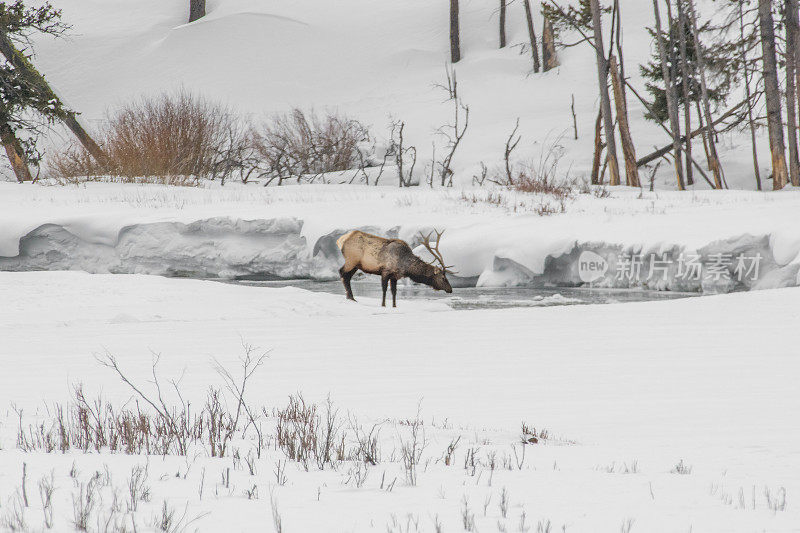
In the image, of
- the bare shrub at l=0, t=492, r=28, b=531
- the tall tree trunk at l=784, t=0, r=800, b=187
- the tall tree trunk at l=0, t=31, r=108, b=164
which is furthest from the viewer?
the tall tree trunk at l=784, t=0, r=800, b=187

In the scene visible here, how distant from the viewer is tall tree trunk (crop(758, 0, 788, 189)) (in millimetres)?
21266

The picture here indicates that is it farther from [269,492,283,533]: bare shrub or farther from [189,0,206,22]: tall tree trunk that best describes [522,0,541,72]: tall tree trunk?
[269,492,283,533]: bare shrub

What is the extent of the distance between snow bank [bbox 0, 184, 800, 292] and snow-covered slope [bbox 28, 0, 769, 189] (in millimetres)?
16795

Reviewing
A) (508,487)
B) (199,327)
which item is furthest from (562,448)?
(199,327)

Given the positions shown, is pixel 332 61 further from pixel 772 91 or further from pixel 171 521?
pixel 171 521

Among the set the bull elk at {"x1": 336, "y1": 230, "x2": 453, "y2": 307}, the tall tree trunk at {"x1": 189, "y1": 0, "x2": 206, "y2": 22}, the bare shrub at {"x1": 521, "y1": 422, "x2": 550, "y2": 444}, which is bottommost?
the bare shrub at {"x1": 521, "y1": 422, "x2": 550, "y2": 444}

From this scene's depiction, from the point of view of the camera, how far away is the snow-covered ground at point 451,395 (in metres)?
2.57

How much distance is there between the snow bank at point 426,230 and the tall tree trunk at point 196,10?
29.4m

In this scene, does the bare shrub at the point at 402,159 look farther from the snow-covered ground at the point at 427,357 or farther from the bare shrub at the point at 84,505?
the bare shrub at the point at 84,505

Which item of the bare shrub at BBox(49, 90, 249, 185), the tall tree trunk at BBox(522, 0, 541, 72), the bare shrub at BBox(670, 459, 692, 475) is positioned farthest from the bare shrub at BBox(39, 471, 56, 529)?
the tall tree trunk at BBox(522, 0, 541, 72)

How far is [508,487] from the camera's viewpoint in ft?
9.38

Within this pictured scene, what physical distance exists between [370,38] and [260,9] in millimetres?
7871

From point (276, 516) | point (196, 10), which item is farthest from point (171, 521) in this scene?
point (196, 10)

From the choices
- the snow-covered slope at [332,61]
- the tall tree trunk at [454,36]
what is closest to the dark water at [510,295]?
the snow-covered slope at [332,61]
